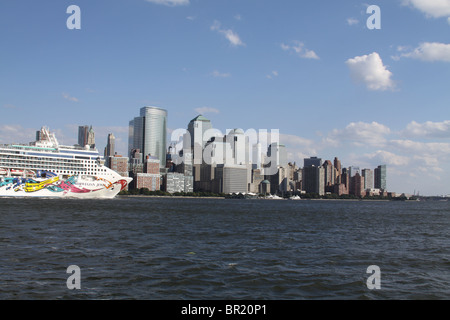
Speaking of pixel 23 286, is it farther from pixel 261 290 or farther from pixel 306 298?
pixel 306 298

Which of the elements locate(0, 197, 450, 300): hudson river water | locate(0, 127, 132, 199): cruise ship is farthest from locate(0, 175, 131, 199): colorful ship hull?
locate(0, 197, 450, 300): hudson river water

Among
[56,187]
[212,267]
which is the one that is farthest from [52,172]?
[212,267]

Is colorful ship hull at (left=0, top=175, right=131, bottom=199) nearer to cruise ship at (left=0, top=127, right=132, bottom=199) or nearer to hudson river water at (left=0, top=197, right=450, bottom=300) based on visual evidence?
cruise ship at (left=0, top=127, right=132, bottom=199)

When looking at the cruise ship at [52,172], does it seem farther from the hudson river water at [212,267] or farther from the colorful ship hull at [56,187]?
the hudson river water at [212,267]

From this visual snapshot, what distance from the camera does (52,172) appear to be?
377 ft

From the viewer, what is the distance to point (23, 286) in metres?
15.8

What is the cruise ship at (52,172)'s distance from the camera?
108m

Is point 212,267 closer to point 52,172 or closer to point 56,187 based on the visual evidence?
point 56,187

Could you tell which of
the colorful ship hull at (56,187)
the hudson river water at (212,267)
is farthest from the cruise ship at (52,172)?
the hudson river water at (212,267)

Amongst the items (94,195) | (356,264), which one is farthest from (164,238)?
(94,195)

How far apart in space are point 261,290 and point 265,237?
750 inches

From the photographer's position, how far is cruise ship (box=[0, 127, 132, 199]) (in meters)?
108

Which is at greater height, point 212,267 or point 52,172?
point 52,172

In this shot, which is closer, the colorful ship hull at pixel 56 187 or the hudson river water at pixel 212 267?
the hudson river water at pixel 212 267
